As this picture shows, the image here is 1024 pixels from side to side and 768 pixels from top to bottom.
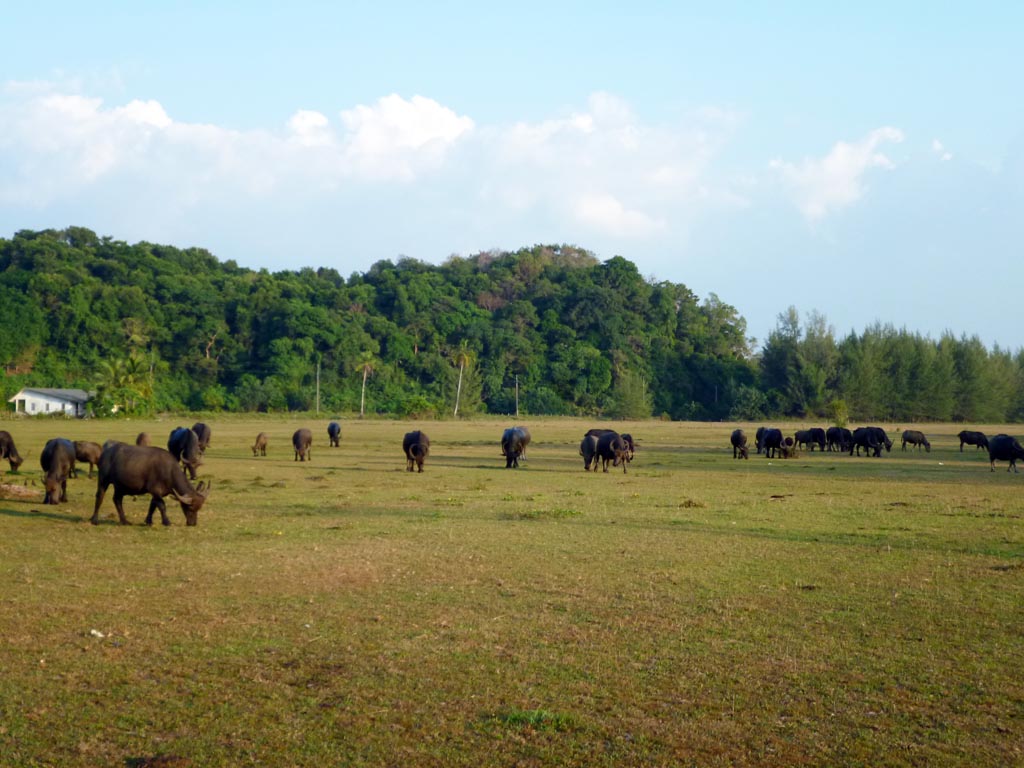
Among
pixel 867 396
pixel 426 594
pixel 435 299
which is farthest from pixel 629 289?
pixel 426 594

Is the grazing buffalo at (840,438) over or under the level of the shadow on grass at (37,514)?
over

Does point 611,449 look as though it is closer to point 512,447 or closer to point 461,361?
point 512,447

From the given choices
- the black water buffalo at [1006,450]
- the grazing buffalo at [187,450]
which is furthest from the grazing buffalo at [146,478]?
the black water buffalo at [1006,450]

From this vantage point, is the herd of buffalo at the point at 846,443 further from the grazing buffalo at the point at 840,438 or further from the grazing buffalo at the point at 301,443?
the grazing buffalo at the point at 301,443

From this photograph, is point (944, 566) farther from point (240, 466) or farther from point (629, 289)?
point (629, 289)

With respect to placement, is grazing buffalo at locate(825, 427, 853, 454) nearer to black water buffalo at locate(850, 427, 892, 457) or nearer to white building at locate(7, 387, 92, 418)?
black water buffalo at locate(850, 427, 892, 457)

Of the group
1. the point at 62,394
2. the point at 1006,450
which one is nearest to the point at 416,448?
the point at 1006,450

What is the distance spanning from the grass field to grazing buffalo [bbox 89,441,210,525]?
433mm

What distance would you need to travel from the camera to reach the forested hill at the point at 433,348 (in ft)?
280

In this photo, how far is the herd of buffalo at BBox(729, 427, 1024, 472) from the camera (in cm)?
3056

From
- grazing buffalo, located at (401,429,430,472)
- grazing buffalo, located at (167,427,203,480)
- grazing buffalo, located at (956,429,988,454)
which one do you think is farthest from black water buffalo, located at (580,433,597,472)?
grazing buffalo, located at (956,429,988,454)

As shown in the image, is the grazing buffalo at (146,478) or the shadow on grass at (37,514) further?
the shadow on grass at (37,514)

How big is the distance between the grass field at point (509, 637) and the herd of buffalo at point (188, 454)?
603 mm

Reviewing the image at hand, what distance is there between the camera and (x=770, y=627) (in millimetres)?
8391
